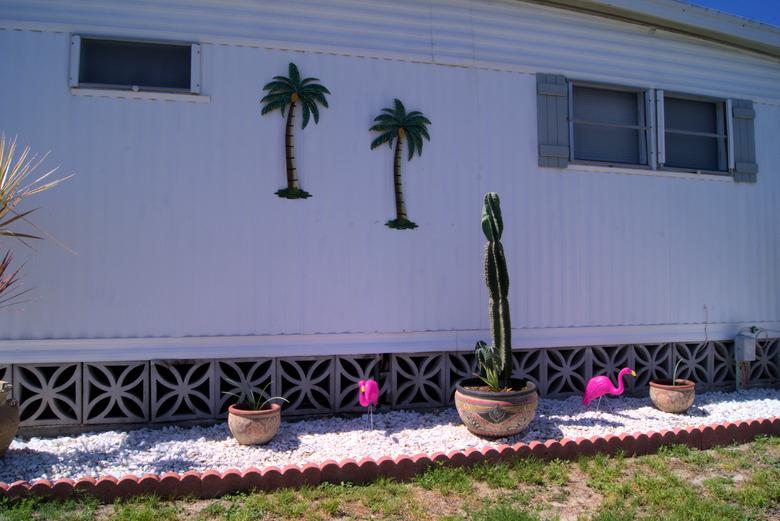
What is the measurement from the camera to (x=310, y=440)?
4.60 m

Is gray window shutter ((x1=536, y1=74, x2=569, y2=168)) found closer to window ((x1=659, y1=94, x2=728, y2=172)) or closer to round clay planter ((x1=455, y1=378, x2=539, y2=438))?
window ((x1=659, y1=94, x2=728, y2=172))

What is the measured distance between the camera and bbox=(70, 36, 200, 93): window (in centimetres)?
497

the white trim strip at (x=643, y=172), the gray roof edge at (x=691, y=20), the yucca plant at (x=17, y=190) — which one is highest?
Answer: the gray roof edge at (x=691, y=20)

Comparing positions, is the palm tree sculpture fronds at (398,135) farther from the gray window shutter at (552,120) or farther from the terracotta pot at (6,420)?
the terracotta pot at (6,420)

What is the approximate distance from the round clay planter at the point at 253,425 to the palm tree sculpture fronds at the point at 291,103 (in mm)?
1986

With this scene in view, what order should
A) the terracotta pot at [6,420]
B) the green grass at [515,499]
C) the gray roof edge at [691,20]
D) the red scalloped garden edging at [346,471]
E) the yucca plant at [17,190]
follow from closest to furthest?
1. the green grass at [515,499]
2. the red scalloped garden edging at [346,471]
3. the terracotta pot at [6,420]
4. the yucca plant at [17,190]
5. the gray roof edge at [691,20]

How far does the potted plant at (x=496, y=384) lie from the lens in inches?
176

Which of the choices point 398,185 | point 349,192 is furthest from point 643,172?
point 349,192

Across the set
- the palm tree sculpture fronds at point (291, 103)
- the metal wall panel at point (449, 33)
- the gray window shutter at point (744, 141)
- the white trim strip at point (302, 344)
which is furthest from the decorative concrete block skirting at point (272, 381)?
the metal wall panel at point (449, 33)

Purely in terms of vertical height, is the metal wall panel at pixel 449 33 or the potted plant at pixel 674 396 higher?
the metal wall panel at pixel 449 33

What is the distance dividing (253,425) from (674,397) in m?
4.01

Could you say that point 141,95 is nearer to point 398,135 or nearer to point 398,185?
point 398,135

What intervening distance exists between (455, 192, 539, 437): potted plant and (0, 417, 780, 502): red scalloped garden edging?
0.31 metres

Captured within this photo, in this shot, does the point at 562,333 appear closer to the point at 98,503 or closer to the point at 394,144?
the point at 394,144
